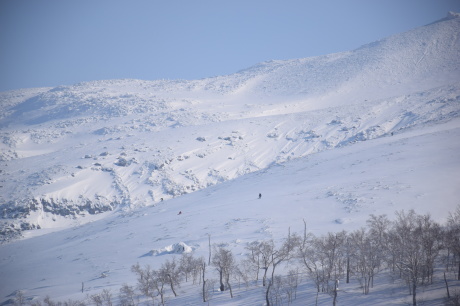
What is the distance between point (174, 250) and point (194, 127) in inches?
3417

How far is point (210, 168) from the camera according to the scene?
8944 cm

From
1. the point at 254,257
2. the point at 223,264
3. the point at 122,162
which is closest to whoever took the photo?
the point at 223,264

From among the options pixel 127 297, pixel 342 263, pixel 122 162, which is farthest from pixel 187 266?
pixel 122 162

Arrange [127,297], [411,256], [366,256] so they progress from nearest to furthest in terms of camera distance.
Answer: [411,256], [366,256], [127,297]

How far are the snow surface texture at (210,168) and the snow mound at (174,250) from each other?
171mm

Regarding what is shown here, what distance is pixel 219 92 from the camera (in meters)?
192

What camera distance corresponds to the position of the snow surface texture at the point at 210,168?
3869 cm

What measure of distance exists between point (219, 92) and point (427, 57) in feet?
434

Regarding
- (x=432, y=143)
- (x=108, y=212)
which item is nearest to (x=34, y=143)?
(x=108, y=212)

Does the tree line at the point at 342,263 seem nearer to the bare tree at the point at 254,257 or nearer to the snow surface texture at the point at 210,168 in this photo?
the bare tree at the point at 254,257

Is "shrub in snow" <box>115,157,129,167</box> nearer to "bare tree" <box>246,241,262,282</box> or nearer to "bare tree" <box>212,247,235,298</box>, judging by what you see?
"bare tree" <box>246,241,262,282</box>

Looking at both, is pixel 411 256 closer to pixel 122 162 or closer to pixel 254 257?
pixel 254 257

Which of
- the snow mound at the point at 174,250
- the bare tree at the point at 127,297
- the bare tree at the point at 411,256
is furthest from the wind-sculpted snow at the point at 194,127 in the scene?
the bare tree at the point at 127,297

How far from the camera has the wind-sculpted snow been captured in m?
76.4
